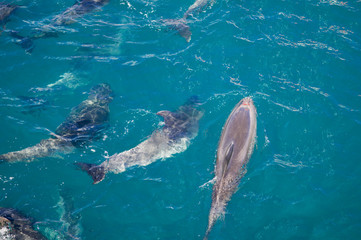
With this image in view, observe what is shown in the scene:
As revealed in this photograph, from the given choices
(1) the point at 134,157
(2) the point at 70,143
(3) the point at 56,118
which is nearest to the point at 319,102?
(1) the point at 134,157

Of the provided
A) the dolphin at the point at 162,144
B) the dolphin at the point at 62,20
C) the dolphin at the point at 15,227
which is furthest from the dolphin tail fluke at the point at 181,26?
the dolphin at the point at 15,227

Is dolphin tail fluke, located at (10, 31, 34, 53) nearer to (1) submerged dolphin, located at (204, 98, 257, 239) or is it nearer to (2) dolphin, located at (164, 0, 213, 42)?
(2) dolphin, located at (164, 0, 213, 42)

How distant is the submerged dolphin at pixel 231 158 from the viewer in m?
9.82

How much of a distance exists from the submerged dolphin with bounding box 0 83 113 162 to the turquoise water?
38 centimetres

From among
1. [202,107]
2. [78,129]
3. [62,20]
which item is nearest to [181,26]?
[202,107]

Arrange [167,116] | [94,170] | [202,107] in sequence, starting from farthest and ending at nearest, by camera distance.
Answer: [202,107] → [167,116] → [94,170]

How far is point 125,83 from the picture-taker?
532 inches

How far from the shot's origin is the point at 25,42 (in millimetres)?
14633

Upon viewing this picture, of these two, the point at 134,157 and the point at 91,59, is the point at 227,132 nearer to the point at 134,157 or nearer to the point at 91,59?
the point at 134,157

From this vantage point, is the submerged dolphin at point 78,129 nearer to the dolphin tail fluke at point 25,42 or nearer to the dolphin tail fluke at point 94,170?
the dolphin tail fluke at point 94,170

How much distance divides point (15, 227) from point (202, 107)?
9022 mm

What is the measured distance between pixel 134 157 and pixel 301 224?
23.9ft

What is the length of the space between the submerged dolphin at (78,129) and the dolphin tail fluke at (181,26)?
17.5 ft

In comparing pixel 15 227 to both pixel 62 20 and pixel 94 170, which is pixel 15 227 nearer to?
pixel 94 170
